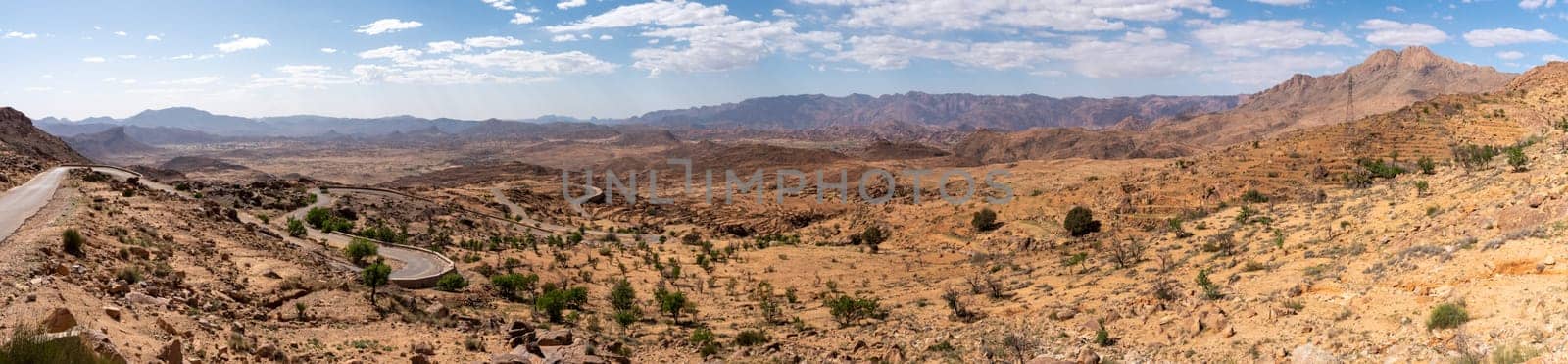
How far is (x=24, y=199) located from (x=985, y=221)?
1539 inches

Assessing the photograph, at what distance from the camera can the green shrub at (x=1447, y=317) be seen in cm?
996

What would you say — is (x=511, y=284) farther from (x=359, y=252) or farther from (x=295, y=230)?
(x=295, y=230)

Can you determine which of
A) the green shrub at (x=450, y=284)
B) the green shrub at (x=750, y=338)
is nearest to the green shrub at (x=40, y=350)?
the green shrub at (x=750, y=338)

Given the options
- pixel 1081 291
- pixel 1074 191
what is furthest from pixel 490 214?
pixel 1081 291

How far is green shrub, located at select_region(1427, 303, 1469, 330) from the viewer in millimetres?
9961

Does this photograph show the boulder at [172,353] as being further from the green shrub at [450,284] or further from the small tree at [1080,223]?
the small tree at [1080,223]

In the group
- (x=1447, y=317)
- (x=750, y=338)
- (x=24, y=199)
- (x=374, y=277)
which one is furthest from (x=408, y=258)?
(x=1447, y=317)

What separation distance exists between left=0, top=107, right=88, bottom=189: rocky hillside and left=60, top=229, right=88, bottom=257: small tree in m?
21.2

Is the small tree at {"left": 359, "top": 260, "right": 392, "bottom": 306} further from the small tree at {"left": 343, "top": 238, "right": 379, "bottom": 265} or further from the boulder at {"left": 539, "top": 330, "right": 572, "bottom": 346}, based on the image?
the boulder at {"left": 539, "top": 330, "right": 572, "bottom": 346}

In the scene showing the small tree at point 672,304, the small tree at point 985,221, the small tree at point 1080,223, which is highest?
the small tree at point 1080,223

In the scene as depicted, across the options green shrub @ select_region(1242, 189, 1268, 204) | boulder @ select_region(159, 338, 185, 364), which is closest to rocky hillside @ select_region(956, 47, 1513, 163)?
green shrub @ select_region(1242, 189, 1268, 204)

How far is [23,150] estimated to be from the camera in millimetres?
45219

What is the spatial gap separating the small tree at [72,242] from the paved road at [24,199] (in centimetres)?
228

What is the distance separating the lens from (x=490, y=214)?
54406 millimetres
